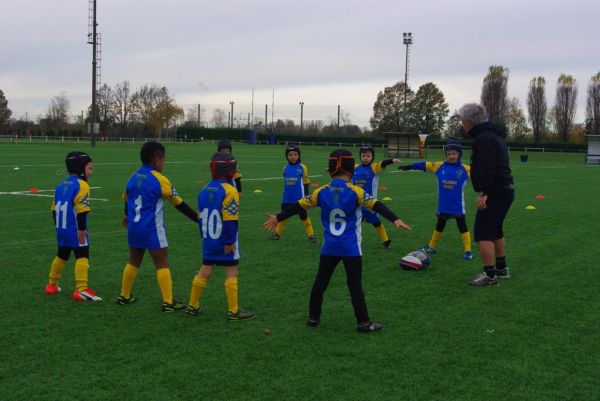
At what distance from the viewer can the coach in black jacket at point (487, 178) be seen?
7855mm

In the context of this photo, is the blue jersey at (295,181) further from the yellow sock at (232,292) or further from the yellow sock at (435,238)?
the yellow sock at (232,292)

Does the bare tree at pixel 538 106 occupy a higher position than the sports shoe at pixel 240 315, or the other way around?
the bare tree at pixel 538 106

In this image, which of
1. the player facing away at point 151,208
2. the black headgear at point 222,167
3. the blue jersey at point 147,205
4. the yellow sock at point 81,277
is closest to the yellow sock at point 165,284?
the player facing away at point 151,208

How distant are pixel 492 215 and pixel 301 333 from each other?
3.34 meters

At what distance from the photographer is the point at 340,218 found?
20.2 ft

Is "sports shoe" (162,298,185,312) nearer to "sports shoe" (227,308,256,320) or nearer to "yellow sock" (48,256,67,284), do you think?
"sports shoe" (227,308,256,320)

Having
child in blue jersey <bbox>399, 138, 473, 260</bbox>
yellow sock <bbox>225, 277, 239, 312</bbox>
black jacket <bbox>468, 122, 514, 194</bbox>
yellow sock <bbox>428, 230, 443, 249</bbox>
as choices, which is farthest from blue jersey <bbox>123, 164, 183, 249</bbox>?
yellow sock <bbox>428, 230, 443, 249</bbox>

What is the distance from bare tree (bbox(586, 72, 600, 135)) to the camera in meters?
88.4

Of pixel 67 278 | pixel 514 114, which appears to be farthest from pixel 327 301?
pixel 514 114

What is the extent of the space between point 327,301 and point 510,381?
2.73 meters

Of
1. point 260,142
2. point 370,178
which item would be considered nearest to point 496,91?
point 260,142

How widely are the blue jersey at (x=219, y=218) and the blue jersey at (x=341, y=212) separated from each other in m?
0.71

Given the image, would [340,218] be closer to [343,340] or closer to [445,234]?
[343,340]

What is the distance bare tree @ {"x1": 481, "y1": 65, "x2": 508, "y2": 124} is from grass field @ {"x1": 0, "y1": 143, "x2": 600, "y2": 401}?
277ft
